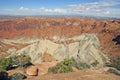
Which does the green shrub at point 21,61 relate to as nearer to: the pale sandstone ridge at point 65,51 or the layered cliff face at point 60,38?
the pale sandstone ridge at point 65,51

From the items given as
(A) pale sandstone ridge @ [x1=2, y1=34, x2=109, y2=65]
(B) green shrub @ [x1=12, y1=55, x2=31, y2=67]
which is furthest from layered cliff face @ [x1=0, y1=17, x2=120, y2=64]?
(B) green shrub @ [x1=12, y1=55, x2=31, y2=67]

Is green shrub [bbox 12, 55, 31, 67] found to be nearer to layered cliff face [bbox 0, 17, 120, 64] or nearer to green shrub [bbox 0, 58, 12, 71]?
green shrub [bbox 0, 58, 12, 71]

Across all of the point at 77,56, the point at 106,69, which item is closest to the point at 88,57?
the point at 77,56

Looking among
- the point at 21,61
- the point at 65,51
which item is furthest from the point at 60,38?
the point at 21,61

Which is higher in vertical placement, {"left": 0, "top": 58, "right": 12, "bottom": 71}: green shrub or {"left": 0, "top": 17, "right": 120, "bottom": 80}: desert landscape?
{"left": 0, "top": 58, "right": 12, "bottom": 71}: green shrub

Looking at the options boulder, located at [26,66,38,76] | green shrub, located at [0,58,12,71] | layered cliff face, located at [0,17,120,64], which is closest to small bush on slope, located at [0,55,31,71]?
green shrub, located at [0,58,12,71]

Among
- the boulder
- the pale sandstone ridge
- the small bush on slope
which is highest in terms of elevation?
the small bush on slope

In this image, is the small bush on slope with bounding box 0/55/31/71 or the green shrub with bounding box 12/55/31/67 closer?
the small bush on slope with bounding box 0/55/31/71

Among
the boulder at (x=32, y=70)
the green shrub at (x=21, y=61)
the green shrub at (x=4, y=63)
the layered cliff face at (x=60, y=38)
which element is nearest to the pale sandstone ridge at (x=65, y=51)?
the layered cliff face at (x=60, y=38)
